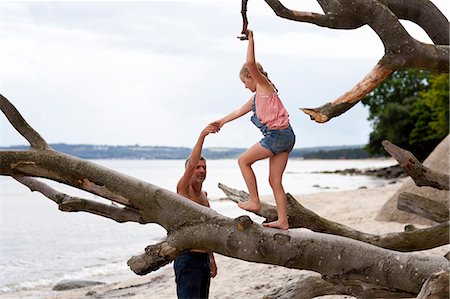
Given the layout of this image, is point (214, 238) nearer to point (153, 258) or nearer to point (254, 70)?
point (153, 258)

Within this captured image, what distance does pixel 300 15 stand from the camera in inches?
241

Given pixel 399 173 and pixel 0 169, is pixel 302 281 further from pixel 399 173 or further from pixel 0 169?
pixel 399 173

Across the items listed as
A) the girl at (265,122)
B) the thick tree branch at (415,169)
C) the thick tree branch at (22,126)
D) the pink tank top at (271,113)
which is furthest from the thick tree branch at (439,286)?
the thick tree branch at (22,126)

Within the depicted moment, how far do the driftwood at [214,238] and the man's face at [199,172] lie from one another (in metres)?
0.26

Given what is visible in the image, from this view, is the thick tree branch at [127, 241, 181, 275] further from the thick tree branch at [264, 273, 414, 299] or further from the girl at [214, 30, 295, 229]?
the thick tree branch at [264, 273, 414, 299]

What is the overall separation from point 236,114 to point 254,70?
458 millimetres

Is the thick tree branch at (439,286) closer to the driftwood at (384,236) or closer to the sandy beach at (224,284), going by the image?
the driftwood at (384,236)

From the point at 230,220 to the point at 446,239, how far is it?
224cm

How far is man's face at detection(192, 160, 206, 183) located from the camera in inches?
245

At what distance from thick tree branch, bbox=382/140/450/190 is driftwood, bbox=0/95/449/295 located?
0.92m

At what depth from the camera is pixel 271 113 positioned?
5.51 meters

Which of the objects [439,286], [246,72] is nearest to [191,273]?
[246,72]

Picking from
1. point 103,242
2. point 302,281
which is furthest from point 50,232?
point 302,281

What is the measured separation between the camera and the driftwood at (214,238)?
590 cm
